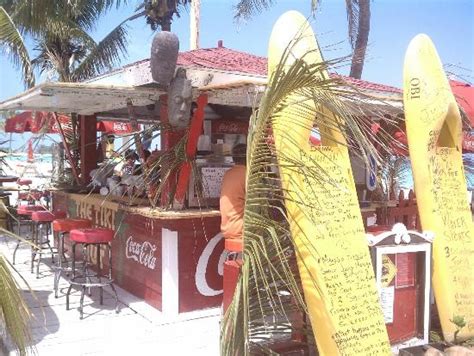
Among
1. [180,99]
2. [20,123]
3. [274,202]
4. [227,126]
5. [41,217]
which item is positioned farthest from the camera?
[20,123]

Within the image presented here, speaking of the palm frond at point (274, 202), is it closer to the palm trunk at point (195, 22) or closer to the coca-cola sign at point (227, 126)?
the coca-cola sign at point (227, 126)

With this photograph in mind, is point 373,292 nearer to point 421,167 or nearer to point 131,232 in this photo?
point 421,167

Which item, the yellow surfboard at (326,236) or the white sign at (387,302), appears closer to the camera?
the yellow surfboard at (326,236)

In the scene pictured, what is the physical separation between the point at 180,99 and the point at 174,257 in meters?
1.69

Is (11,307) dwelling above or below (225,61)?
below

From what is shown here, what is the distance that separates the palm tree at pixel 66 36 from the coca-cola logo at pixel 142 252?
665cm

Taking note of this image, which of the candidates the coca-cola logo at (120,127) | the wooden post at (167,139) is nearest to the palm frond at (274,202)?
the wooden post at (167,139)

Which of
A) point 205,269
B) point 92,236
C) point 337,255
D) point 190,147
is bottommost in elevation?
point 205,269

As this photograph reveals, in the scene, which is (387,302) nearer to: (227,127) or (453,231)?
(453,231)

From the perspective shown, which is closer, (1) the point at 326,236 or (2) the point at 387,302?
(1) the point at 326,236

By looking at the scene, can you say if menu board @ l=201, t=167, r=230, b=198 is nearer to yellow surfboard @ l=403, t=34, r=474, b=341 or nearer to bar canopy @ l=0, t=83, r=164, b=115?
bar canopy @ l=0, t=83, r=164, b=115

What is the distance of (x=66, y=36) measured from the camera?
13.1 meters

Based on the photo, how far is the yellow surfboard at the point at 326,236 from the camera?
3576mm

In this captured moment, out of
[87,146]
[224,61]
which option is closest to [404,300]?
[224,61]
